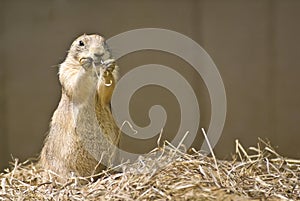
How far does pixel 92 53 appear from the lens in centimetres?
280

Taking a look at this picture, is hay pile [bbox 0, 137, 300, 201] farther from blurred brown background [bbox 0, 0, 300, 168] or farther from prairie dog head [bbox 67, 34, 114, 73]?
blurred brown background [bbox 0, 0, 300, 168]

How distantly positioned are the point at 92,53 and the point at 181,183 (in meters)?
0.89

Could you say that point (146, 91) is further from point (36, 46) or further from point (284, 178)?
point (284, 178)

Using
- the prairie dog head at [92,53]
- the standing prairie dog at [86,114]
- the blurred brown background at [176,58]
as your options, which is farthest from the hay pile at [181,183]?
the blurred brown background at [176,58]

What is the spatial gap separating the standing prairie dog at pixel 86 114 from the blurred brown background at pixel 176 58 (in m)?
0.96

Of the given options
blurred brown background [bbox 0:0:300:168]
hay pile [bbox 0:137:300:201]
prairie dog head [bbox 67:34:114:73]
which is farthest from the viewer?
blurred brown background [bbox 0:0:300:168]

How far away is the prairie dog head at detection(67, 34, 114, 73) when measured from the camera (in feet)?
9.18

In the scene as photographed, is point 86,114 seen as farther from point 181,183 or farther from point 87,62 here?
point 181,183

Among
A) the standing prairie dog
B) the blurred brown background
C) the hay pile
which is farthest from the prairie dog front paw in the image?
the blurred brown background

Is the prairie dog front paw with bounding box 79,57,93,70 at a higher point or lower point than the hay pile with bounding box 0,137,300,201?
higher

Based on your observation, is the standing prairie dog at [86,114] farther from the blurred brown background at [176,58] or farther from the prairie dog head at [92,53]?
the blurred brown background at [176,58]

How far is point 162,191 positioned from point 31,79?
1.99 meters

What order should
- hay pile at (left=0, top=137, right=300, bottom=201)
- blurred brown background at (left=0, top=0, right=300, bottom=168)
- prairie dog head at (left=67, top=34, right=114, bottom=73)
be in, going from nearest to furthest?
hay pile at (left=0, top=137, right=300, bottom=201) → prairie dog head at (left=67, top=34, right=114, bottom=73) → blurred brown background at (left=0, top=0, right=300, bottom=168)

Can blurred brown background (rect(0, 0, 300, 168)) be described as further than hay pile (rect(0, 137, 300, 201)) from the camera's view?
Yes
